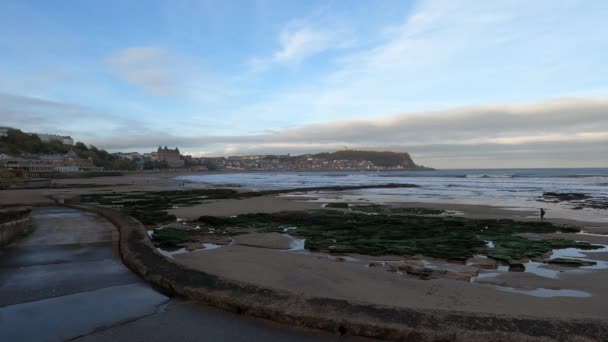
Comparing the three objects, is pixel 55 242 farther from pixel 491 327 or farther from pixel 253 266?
pixel 491 327

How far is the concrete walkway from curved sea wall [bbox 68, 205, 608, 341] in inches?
5.2

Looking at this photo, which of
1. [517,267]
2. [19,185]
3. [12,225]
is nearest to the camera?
[517,267]

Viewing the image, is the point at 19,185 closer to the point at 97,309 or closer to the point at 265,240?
the point at 265,240

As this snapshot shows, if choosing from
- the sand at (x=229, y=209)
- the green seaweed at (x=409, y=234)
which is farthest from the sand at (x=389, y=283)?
the sand at (x=229, y=209)

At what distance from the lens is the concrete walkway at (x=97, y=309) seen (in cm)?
348

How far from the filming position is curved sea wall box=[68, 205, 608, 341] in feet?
10.3

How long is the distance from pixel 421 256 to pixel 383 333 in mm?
5306

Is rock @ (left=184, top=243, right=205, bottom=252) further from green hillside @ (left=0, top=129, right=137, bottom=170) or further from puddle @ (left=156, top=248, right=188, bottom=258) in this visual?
green hillside @ (left=0, top=129, right=137, bottom=170)

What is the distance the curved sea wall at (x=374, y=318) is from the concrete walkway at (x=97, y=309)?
5.2 inches

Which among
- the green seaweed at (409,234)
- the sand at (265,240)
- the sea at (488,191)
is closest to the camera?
the green seaweed at (409,234)

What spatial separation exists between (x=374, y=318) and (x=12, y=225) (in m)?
8.36

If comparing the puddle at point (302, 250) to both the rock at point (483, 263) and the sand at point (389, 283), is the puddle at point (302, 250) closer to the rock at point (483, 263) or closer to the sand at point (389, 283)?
the sand at point (389, 283)

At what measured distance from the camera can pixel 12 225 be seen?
8164 mm

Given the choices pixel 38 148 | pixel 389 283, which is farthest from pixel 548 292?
pixel 38 148
